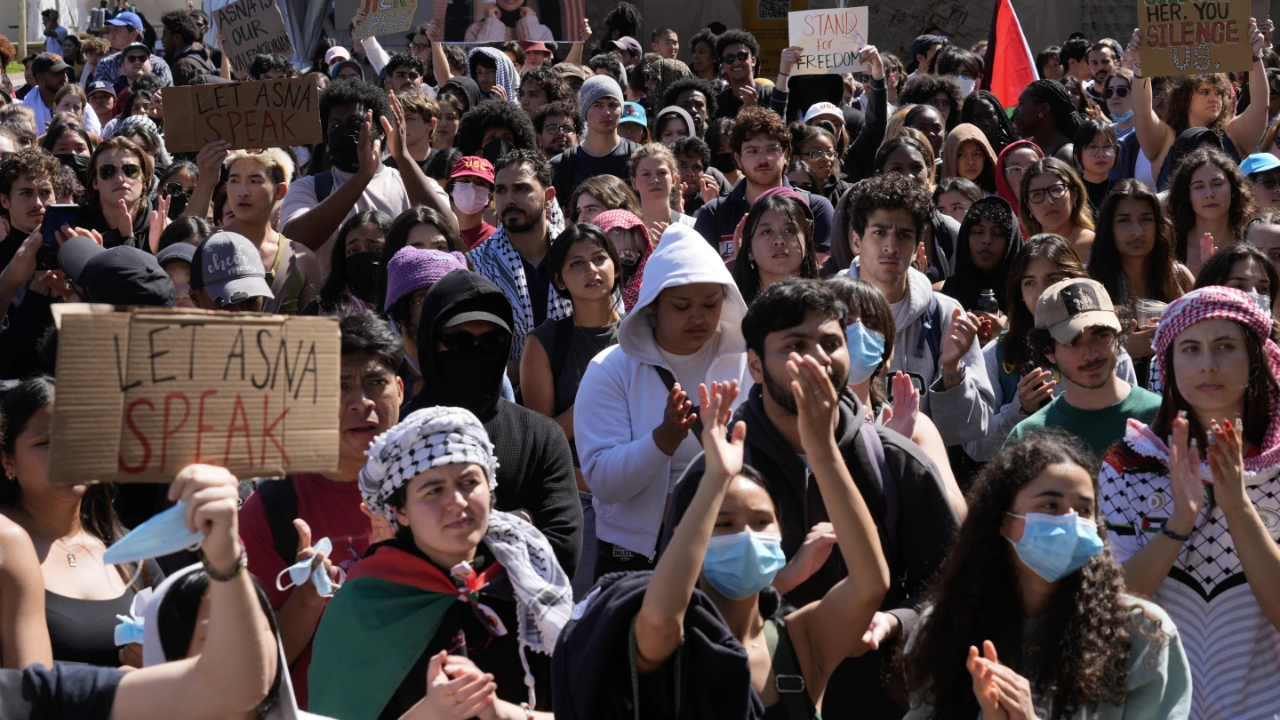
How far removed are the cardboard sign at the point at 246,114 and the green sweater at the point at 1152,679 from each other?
490 centimetres

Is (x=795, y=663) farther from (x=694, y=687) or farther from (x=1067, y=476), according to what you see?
(x=1067, y=476)

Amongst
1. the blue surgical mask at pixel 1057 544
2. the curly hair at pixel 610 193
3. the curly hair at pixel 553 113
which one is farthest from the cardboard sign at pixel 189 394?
the curly hair at pixel 553 113

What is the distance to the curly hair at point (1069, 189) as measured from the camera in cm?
724

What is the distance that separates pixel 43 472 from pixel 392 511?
1.14 metres

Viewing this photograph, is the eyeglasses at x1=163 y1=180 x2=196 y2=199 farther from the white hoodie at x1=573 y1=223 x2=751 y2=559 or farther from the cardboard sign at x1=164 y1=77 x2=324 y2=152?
the white hoodie at x1=573 y1=223 x2=751 y2=559

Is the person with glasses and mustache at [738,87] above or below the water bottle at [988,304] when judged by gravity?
above

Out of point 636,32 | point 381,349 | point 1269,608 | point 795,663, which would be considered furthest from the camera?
point 636,32

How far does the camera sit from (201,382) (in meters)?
2.49

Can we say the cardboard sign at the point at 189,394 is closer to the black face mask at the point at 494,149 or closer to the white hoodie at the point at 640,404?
the white hoodie at the point at 640,404

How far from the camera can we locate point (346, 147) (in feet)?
24.3

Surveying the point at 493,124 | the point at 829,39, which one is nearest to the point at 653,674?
the point at 493,124

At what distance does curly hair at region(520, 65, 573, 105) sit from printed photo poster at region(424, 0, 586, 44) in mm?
3116

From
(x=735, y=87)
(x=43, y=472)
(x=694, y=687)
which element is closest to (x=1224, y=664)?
(x=694, y=687)

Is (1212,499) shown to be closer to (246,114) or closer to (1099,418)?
(1099,418)
